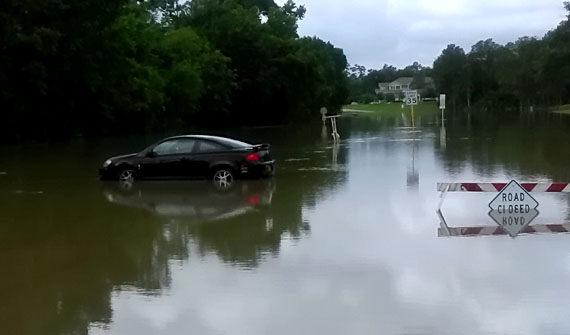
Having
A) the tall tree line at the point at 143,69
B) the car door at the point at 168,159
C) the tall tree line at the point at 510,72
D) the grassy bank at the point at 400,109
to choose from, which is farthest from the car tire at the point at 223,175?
the grassy bank at the point at 400,109

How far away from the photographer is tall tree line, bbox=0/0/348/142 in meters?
44.1

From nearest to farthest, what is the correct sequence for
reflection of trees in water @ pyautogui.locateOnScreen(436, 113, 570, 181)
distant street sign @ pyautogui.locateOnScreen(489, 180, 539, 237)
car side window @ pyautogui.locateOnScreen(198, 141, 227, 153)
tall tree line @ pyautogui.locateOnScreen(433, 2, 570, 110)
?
distant street sign @ pyautogui.locateOnScreen(489, 180, 539, 237) < car side window @ pyautogui.locateOnScreen(198, 141, 227, 153) < reflection of trees in water @ pyautogui.locateOnScreen(436, 113, 570, 181) < tall tree line @ pyautogui.locateOnScreen(433, 2, 570, 110)

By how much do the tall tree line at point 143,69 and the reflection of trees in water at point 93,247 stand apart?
2720 centimetres

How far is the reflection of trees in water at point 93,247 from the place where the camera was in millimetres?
8695

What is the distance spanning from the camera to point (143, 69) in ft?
188

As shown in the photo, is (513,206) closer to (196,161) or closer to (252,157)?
(252,157)

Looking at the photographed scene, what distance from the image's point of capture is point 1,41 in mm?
41844

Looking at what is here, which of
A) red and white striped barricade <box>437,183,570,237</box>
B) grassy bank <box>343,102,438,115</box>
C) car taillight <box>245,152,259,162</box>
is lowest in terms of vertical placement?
grassy bank <box>343,102,438,115</box>

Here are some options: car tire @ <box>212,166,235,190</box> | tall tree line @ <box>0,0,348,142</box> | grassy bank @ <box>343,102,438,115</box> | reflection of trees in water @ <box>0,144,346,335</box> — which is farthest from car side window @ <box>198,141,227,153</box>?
grassy bank @ <box>343,102,438,115</box>

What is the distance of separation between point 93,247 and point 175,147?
9414 mm

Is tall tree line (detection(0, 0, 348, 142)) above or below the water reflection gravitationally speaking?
above

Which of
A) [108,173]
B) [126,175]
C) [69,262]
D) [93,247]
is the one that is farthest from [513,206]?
[108,173]

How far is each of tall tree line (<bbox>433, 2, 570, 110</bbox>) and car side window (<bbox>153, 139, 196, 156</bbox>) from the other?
9170 cm

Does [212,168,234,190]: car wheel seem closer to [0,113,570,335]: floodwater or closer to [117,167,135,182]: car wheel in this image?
[0,113,570,335]: floodwater
